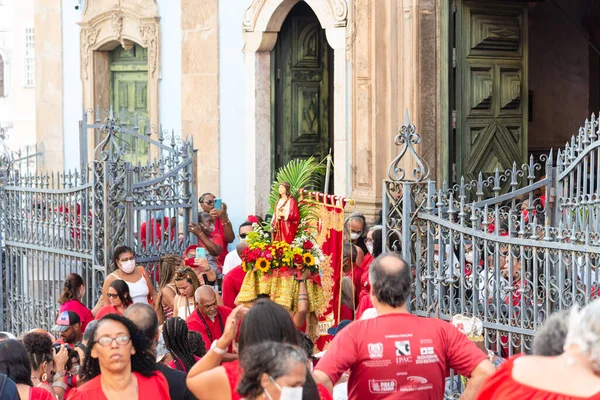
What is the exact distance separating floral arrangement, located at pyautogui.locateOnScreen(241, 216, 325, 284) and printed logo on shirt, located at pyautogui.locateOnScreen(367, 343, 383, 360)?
168 inches

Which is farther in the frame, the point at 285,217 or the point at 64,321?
the point at 285,217

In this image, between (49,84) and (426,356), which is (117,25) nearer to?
(49,84)

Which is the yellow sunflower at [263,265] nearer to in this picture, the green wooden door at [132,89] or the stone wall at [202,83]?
the stone wall at [202,83]

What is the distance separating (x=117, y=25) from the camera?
18.6 metres

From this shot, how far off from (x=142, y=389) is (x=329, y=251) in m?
4.98

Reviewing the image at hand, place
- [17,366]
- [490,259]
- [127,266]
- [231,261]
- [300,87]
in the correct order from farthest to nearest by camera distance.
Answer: [300,87] → [231,261] → [127,266] → [490,259] → [17,366]

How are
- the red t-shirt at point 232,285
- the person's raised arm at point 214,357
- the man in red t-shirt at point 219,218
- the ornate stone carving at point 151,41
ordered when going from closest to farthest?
the person's raised arm at point 214,357, the red t-shirt at point 232,285, the man in red t-shirt at point 219,218, the ornate stone carving at point 151,41

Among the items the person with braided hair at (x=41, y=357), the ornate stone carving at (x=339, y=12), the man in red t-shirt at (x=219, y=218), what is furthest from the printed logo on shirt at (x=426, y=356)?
the ornate stone carving at (x=339, y=12)

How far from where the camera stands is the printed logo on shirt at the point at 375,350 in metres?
5.30

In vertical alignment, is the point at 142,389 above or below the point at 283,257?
below

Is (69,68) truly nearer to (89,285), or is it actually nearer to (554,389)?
(89,285)

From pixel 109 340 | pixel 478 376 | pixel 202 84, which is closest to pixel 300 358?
pixel 478 376

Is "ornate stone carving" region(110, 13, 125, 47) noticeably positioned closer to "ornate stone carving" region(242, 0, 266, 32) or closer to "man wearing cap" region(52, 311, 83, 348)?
"ornate stone carving" region(242, 0, 266, 32)

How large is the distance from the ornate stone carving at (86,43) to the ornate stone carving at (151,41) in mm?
1599
